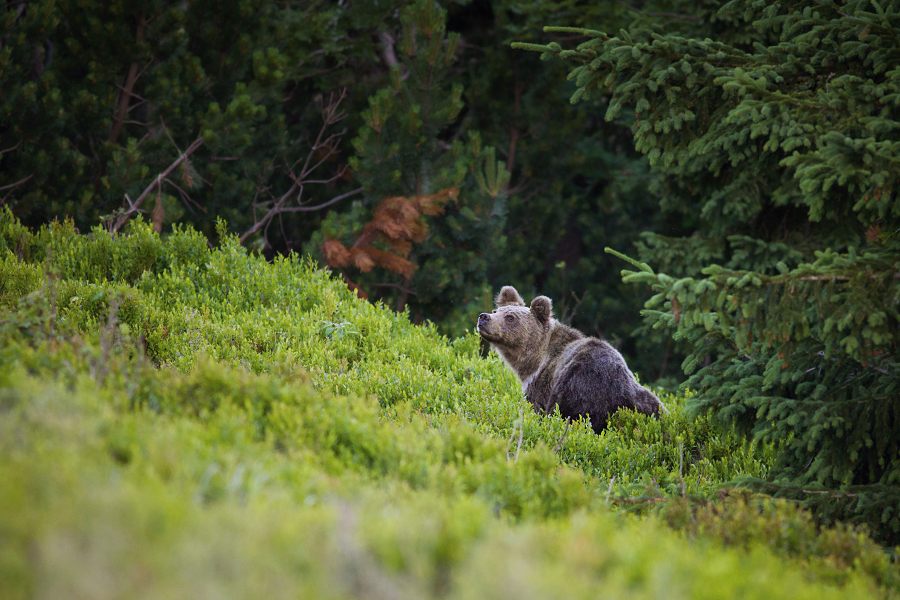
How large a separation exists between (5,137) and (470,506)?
971 centimetres

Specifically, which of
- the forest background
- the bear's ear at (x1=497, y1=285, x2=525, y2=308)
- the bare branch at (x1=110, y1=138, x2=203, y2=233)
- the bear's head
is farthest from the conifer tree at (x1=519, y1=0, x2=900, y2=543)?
the bare branch at (x1=110, y1=138, x2=203, y2=233)

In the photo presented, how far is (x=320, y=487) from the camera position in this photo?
14.2ft

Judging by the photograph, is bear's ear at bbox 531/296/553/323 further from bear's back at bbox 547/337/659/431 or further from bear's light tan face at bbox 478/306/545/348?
bear's back at bbox 547/337/659/431

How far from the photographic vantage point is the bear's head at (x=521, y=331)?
9352 mm

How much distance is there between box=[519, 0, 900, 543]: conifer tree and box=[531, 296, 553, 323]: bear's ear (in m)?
2.86

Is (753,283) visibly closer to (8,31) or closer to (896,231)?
(896,231)

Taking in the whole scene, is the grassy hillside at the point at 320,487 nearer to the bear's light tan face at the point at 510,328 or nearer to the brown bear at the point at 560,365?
the brown bear at the point at 560,365

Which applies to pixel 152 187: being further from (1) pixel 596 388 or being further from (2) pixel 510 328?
(1) pixel 596 388

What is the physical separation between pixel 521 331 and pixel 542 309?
31cm

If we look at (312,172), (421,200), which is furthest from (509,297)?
(312,172)

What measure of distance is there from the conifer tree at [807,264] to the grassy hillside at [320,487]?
58 centimetres

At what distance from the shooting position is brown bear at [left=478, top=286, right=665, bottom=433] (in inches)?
336

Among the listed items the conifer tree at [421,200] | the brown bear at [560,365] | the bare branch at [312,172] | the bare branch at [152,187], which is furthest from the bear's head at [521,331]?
the bare branch at [312,172]

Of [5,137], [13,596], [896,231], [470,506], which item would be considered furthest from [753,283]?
[5,137]
